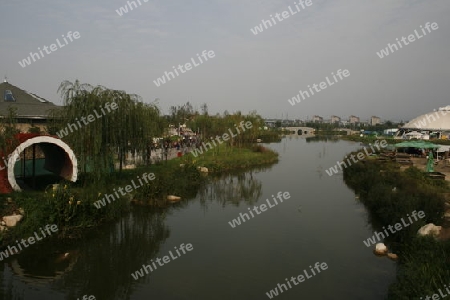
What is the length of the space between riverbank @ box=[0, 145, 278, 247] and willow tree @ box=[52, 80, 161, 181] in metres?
0.90

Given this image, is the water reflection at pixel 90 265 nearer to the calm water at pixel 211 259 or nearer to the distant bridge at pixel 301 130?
the calm water at pixel 211 259

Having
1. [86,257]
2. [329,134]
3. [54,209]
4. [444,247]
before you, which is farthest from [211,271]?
[329,134]

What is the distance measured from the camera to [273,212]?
48.4 ft

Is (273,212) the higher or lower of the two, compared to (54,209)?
lower

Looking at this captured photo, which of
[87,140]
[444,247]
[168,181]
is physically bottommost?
[444,247]

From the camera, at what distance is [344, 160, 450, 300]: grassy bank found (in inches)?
272

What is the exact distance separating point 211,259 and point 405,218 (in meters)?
6.21

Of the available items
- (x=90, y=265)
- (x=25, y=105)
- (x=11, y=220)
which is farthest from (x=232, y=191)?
(x=25, y=105)

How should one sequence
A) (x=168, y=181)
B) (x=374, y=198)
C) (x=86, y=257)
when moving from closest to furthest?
(x=86, y=257) < (x=374, y=198) < (x=168, y=181)

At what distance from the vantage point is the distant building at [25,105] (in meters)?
21.0

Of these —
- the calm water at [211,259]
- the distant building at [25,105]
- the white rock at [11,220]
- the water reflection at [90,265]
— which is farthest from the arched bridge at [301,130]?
the white rock at [11,220]

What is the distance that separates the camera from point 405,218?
436 inches

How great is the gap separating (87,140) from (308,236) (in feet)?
28.6

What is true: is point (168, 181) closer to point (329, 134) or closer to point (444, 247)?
point (444, 247)
